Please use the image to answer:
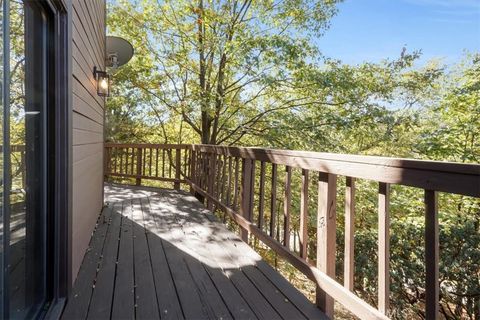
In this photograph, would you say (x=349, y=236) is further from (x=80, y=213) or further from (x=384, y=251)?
(x=80, y=213)

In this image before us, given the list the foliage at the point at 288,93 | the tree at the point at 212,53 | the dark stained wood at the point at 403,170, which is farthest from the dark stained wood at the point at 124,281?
the tree at the point at 212,53

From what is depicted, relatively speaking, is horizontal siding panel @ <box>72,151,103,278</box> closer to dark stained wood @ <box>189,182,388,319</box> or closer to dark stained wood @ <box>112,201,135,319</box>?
dark stained wood @ <box>112,201,135,319</box>

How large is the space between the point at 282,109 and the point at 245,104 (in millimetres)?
913

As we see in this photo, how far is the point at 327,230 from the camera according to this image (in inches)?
71.5

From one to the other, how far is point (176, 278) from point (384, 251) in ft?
4.53

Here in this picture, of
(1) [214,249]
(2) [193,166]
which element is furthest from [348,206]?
(2) [193,166]

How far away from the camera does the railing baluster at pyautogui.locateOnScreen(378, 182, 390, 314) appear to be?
142 centimetres

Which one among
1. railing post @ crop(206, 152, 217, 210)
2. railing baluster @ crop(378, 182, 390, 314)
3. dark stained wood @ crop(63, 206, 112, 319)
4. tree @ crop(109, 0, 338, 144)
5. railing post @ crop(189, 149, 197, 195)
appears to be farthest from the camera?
tree @ crop(109, 0, 338, 144)

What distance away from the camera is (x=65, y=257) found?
1839 millimetres

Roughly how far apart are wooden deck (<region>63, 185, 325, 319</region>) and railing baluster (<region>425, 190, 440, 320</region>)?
71 centimetres

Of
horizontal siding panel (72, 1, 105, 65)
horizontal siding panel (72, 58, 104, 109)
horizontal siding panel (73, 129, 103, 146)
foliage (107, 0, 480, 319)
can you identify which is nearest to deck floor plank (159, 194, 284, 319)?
horizontal siding panel (73, 129, 103, 146)

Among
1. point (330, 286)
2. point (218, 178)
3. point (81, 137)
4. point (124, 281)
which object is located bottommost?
point (124, 281)

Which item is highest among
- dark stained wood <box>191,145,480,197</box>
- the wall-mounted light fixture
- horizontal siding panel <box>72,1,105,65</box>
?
horizontal siding panel <box>72,1,105,65</box>

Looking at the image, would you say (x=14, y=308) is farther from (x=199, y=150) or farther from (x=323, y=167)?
(x=199, y=150)
